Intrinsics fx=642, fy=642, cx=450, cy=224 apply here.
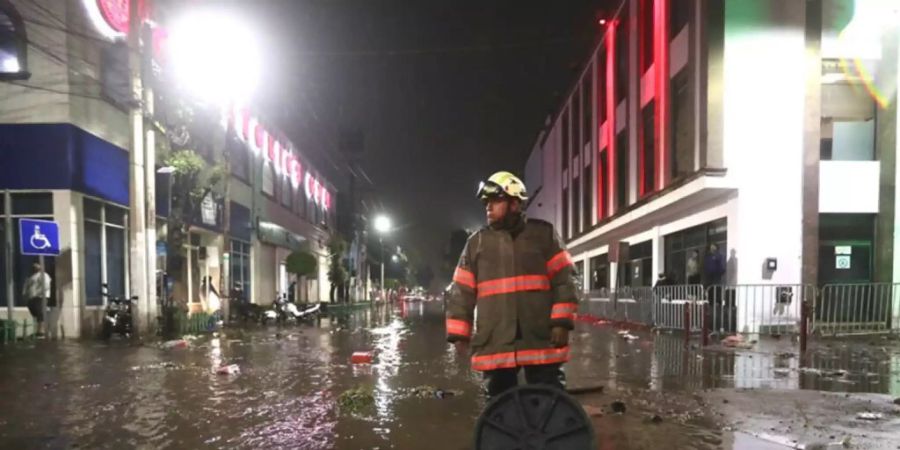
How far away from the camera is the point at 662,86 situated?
2020cm

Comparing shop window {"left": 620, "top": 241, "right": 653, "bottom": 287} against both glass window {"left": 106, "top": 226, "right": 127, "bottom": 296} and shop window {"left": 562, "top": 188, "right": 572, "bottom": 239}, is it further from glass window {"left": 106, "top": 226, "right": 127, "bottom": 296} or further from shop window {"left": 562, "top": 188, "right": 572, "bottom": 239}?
glass window {"left": 106, "top": 226, "right": 127, "bottom": 296}

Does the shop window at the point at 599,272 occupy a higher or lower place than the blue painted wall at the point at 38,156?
higher

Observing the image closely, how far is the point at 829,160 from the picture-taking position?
54.6 feet

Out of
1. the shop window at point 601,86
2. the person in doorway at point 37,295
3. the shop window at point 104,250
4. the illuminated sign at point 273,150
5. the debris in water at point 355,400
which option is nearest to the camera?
the debris in water at point 355,400

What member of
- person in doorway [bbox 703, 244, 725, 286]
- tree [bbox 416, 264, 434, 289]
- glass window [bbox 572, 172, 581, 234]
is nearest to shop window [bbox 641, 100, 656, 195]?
person in doorway [bbox 703, 244, 725, 286]

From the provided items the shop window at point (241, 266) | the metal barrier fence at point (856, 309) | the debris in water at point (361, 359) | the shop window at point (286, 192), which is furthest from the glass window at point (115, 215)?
the shop window at point (286, 192)

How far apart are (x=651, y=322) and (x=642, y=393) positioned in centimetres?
1041

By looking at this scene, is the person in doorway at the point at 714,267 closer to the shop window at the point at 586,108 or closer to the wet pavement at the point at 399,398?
the wet pavement at the point at 399,398

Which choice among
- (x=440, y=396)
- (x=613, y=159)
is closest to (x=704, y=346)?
(x=440, y=396)

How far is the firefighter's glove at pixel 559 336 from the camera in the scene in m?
3.78

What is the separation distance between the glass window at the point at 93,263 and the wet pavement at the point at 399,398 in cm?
337

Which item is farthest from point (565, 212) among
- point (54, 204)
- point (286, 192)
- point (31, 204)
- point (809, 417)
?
point (809, 417)

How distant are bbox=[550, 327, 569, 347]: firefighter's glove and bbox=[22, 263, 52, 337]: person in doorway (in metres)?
13.2

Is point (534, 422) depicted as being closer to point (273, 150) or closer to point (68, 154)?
point (68, 154)
